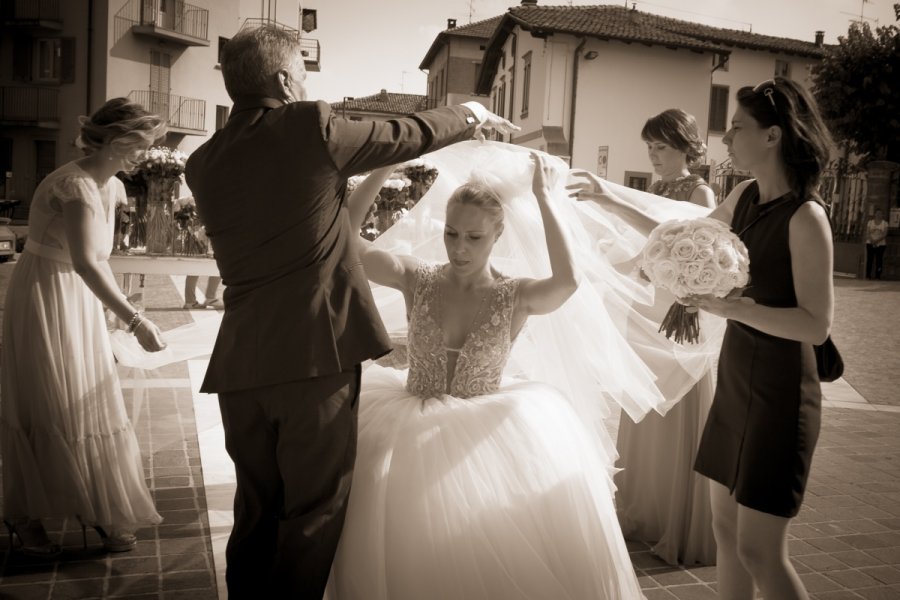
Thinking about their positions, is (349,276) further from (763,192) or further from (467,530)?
(763,192)

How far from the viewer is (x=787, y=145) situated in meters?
2.80

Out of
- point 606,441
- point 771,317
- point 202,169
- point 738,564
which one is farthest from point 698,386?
point 202,169

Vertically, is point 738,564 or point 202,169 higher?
point 202,169

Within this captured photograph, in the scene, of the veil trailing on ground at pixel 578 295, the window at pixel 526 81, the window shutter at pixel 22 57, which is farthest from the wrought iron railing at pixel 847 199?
the window shutter at pixel 22 57

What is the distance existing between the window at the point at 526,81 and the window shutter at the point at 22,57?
21.0 meters

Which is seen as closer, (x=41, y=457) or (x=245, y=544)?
(x=245, y=544)

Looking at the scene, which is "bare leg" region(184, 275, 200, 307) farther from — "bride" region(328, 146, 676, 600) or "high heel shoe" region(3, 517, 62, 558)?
"bride" region(328, 146, 676, 600)

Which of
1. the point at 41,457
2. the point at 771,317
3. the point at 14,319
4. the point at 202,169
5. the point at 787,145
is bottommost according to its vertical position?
the point at 41,457

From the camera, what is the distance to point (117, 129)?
3965 mm

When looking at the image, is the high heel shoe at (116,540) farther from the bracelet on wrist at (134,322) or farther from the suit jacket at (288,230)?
the suit jacket at (288,230)

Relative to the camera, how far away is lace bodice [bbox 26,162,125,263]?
384cm

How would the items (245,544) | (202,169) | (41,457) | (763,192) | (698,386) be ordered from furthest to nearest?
(698,386) < (41,457) < (763,192) < (245,544) < (202,169)

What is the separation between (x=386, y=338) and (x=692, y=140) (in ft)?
8.28

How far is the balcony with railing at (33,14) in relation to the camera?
34.0 m
